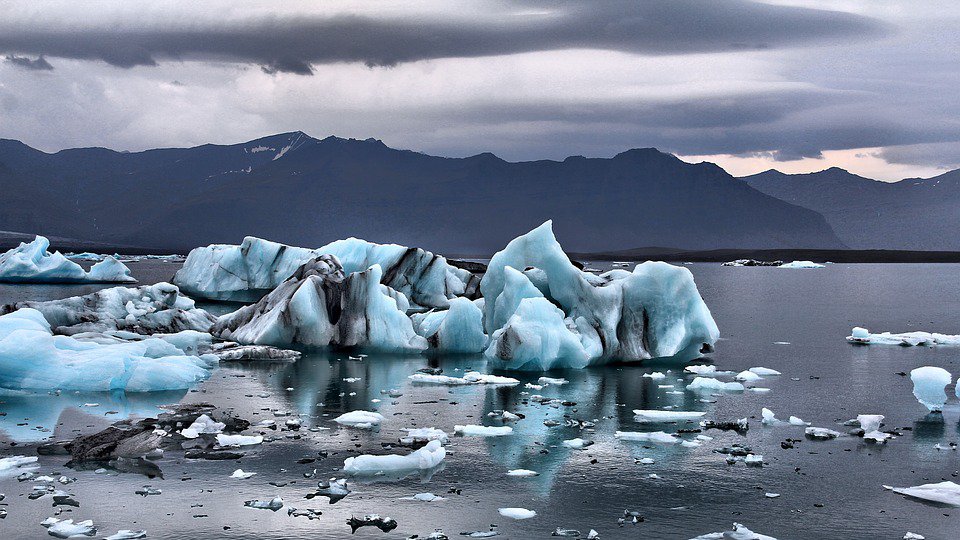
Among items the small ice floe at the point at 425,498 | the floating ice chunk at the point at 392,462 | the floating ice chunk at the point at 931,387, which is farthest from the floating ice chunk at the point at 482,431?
the floating ice chunk at the point at 931,387

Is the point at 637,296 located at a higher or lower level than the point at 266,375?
higher

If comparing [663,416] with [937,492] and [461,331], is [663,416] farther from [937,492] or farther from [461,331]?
[461,331]

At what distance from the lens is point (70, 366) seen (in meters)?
17.4

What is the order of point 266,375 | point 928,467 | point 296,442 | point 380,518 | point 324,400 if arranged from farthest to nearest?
point 266,375
point 324,400
point 296,442
point 928,467
point 380,518

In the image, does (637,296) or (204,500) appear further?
(637,296)

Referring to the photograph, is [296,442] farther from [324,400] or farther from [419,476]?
[324,400]

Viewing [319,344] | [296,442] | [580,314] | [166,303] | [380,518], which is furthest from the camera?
[166,303]

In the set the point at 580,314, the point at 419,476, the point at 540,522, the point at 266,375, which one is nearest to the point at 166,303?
the point at 266,375

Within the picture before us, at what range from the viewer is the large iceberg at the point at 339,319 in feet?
78.8

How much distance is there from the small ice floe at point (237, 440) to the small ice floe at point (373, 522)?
3.76m

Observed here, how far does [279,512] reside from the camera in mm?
9562

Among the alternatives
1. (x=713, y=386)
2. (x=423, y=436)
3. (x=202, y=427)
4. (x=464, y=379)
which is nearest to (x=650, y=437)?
(x=423, y=436)

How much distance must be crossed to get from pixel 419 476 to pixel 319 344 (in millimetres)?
13555

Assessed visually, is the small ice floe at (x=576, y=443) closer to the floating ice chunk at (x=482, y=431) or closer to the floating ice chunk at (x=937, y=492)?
the floating ice chunk at (x=482, y=431)
